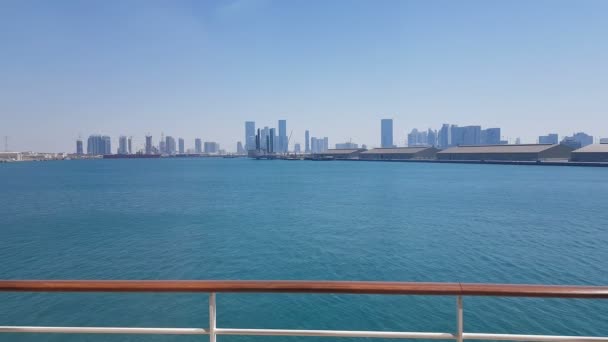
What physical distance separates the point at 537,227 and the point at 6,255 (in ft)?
71.0

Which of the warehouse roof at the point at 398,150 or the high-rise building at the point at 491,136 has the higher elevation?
the high-rise building at the point at 491,136

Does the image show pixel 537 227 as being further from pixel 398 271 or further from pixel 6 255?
pixel 6 255

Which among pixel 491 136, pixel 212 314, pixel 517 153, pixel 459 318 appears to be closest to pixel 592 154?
pixel 517 153

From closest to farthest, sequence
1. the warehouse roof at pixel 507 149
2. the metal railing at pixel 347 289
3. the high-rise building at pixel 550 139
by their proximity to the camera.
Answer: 1. the metal railing at pixel 347 289
2. the warehouse roof at pixel 507 149
3. the high-rise building at pixel 550 139

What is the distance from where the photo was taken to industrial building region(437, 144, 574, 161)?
70.9 metres

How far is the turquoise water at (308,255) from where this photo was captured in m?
7.12

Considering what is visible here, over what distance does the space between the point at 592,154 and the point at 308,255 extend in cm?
7515

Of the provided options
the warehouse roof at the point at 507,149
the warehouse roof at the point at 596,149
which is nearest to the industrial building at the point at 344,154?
the warehouse roof at the point at 507,149

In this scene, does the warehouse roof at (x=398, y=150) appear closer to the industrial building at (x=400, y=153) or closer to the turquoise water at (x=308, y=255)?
the industrial building at (x=400, y=153)

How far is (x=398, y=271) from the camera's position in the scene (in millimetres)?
9914

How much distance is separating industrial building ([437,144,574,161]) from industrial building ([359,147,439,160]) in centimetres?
1202

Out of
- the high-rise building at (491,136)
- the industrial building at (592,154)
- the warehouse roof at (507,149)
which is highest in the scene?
the high-rise building at (491,136)

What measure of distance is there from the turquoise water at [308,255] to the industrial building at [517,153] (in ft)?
178

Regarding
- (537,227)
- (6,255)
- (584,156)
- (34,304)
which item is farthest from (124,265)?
(584,156)
